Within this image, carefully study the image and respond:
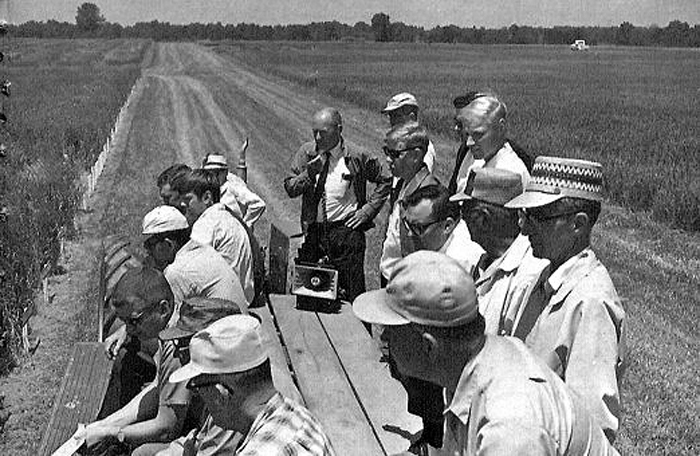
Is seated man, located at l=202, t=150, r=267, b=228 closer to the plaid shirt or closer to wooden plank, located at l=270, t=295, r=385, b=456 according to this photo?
wooden plank, located at l=270, t=295, r=385, b=456

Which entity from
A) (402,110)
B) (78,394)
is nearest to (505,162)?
(402,110)

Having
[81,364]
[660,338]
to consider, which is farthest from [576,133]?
[81,364]

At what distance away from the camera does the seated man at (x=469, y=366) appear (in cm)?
212

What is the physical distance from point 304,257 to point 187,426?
2.88m

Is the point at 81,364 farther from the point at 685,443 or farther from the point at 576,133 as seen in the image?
the point at 576,133

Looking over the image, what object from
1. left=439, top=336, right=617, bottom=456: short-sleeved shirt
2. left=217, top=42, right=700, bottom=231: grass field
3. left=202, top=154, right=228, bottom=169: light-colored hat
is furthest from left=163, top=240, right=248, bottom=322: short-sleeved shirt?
left=217, top=42, right=700, bottom=231: grass field

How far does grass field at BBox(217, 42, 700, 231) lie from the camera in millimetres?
14609

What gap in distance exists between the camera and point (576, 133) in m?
22.8

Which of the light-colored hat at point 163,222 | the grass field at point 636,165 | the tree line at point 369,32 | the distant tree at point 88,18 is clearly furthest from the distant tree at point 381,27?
the light-colored hat at point 163,222

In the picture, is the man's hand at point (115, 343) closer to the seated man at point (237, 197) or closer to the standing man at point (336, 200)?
the seated man at point (237, 197)

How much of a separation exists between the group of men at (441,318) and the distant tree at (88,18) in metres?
145

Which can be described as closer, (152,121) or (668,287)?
(668,287)

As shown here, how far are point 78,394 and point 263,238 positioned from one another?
6308 millimetres

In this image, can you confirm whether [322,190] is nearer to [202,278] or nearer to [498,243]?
[202,278]
